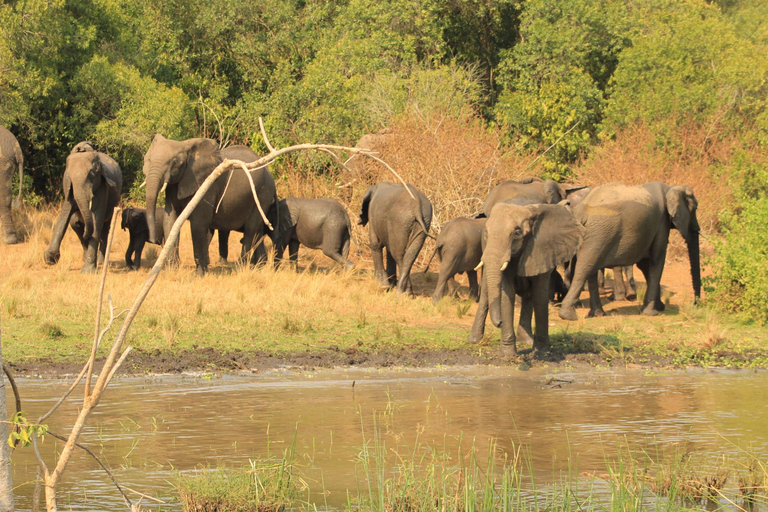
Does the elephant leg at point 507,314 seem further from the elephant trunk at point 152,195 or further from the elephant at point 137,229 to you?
the elephant at point 137,229

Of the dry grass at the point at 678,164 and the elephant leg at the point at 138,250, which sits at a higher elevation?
the dry grass at the point at 678,164

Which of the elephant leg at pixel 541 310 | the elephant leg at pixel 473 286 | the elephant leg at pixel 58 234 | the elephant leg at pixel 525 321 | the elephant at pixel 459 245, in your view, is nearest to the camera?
the elephant leg at pixel 541 310

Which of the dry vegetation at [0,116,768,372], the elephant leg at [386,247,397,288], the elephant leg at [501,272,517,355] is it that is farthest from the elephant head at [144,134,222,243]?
the elephant leg at [501,272,517,355]

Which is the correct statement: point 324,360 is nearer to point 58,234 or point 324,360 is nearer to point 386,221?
point 386,221

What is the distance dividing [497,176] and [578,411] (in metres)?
→ 9.00

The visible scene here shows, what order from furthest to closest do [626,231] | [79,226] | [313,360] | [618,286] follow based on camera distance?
[618,286], [79,226], [626,231], [313,360]

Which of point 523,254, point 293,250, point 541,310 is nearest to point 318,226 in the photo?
point 293,250

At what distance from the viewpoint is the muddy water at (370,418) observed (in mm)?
6680

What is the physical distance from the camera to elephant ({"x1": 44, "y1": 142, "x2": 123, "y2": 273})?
47.3 feet

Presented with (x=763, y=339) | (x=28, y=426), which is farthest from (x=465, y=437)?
(x=763, y=339)

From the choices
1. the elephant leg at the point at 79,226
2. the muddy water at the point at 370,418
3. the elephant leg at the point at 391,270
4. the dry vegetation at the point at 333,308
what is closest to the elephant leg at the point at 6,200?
the dry vegetation at the point at 333,308

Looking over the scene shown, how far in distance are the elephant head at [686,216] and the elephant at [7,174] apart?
968 centimetres

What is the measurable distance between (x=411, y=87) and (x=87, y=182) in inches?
385

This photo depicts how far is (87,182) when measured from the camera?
14.5 metres
